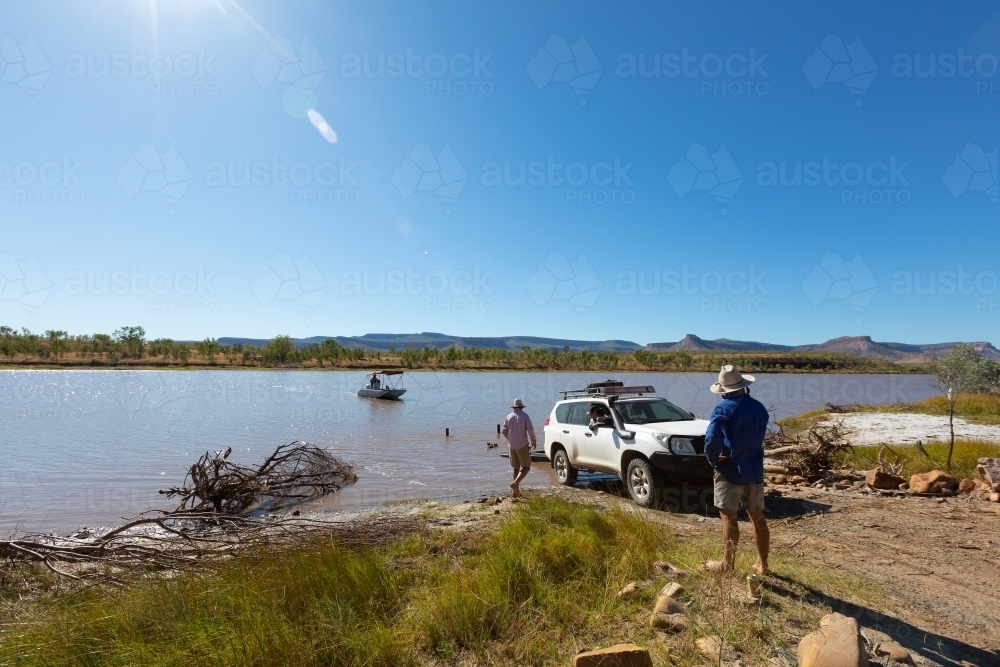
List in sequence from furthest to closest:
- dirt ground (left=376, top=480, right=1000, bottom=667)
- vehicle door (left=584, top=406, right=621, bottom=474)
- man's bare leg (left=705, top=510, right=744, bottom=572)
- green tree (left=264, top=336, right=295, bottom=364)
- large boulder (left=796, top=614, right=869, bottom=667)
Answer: green tree (left=264, top=336, right=295, bottom=364) < vehicle door (left=584, top=406, right=621, bottom=474) < man's bare leg (left=705, top=510, right=744, bottom=572) < dirt ground (left=376, top=480, right=1000, bottom=667) < large boulder (left=796, top=614, right=869, bottom=667)

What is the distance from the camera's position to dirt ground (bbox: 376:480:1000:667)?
4105mm

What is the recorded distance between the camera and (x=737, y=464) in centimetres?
508

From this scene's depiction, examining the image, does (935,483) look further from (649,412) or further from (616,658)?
(616,658)

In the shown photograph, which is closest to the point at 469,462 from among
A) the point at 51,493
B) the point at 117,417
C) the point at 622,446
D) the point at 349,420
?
the point at 622,446

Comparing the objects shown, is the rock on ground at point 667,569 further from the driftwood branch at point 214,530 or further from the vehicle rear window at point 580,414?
the vehicle rear window at point 580,414

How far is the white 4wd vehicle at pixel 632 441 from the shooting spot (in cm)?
859

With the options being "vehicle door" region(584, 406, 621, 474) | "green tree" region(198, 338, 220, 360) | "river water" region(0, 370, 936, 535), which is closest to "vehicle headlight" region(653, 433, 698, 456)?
"vehicle door" region(584, 406, 621, 474)

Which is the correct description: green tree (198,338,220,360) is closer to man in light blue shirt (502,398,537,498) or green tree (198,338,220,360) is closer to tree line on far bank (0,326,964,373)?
tree line on far bank (0,326,964,373)

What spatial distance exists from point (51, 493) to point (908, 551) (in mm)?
15910

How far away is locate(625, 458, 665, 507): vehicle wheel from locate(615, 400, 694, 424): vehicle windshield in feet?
2.88

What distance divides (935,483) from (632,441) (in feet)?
16.8

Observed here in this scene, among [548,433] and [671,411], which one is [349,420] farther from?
[671,411]

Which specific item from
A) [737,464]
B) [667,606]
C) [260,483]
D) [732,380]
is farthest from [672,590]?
[260,483]

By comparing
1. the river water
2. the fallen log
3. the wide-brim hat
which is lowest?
the river water
